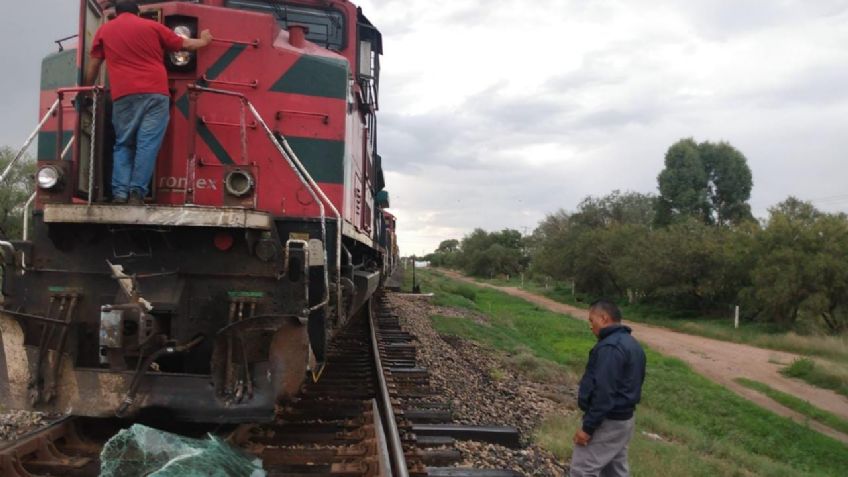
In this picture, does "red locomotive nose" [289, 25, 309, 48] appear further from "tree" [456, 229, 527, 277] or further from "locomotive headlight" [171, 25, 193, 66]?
"tree" [456, 229, 527, 277]

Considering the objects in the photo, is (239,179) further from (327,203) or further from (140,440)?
(140,440)

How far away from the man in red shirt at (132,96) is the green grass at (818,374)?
17618 millimetres

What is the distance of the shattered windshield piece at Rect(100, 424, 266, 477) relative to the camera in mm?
3418

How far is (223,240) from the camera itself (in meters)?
4.18

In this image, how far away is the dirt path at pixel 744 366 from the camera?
A: 14977mm

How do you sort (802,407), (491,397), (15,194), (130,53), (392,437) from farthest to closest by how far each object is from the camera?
(15,194) < (802,407) < (491,397) < (392,437) < (130,53)

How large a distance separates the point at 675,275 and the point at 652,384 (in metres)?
18.6

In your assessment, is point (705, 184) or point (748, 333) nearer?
point (748, 333)

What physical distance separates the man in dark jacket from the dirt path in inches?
448

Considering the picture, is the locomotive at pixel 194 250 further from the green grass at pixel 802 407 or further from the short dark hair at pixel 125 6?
the green grass at pixel 802 407

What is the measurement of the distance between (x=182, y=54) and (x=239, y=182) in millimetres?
1309

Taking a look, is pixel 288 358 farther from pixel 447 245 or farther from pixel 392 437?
pixel 447 245

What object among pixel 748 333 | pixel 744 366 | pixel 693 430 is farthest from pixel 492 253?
pixel 693 430

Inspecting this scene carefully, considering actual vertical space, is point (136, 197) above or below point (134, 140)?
below
